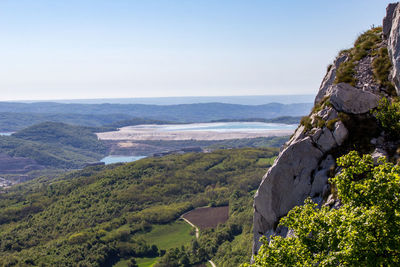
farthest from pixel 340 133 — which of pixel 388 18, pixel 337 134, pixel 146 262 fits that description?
pixel 146 262

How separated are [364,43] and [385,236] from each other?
25833 millimetres

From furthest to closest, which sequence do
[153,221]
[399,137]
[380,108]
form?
[153,221] → [380,108] → [399,137]

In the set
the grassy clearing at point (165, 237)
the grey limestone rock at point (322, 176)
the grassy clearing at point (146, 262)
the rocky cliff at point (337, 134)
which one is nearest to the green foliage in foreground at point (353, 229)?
the rocky cliff at point (337, 134)

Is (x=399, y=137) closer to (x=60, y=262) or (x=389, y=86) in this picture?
(x=389, y=86)

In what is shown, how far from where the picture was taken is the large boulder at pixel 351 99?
1162 inches

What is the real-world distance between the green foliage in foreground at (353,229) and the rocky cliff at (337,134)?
19.1ft

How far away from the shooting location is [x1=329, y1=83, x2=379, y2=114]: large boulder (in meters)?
29.5

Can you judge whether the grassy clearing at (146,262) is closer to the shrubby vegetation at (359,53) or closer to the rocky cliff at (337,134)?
the rocky cliff at (337,134)

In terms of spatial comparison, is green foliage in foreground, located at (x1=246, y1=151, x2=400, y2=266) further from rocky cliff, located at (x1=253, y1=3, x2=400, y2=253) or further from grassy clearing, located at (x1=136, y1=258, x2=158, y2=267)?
grassy clearing, located at (x1=136, y1=258, x2=158, y2=267)

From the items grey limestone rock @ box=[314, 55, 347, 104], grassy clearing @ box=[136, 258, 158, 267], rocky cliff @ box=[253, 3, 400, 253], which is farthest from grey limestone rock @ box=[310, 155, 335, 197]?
grassy clearing @ box=[136, 258, 158, 267]

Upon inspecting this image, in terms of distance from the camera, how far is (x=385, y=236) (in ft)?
56.7

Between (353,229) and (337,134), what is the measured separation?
14.0 metres

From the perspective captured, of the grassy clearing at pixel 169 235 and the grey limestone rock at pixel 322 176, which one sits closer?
the grey limestone rock at pixel 322 176

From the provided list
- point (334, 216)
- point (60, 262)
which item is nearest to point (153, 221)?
point (60, 262)
